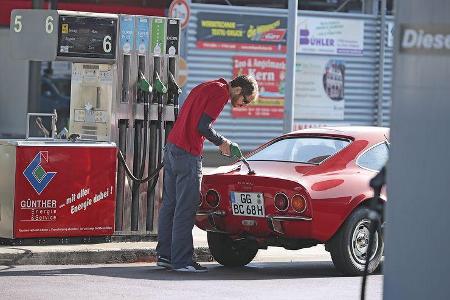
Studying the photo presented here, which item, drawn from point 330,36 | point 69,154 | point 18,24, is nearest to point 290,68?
point 18,24

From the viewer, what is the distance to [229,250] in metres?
11.2

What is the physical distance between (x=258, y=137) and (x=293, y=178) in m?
17.1

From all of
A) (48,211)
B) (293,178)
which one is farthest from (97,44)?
(293,178)

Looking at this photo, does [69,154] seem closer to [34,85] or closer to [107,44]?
[107,44]

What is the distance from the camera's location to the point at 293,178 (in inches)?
403

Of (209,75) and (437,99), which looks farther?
(209,75)

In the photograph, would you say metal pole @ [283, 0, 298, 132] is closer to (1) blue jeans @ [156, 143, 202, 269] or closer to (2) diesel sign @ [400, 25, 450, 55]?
(1) blue jeans @ [156, 143, 202, 269]

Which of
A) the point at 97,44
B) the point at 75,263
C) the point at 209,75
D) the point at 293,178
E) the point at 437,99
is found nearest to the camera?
the point at 437,99

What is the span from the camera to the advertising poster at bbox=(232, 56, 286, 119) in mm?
27109

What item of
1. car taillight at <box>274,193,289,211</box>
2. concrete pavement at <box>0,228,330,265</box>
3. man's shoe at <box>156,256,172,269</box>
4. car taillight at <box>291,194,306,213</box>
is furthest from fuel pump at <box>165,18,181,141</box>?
car taillight at <box>291,194,306,213</box>

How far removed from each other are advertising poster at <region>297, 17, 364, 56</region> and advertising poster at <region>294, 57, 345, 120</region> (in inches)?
11.0

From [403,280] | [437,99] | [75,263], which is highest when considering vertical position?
[437,99]

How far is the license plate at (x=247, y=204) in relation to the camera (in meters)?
10.3

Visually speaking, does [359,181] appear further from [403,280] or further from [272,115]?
[272,115]
